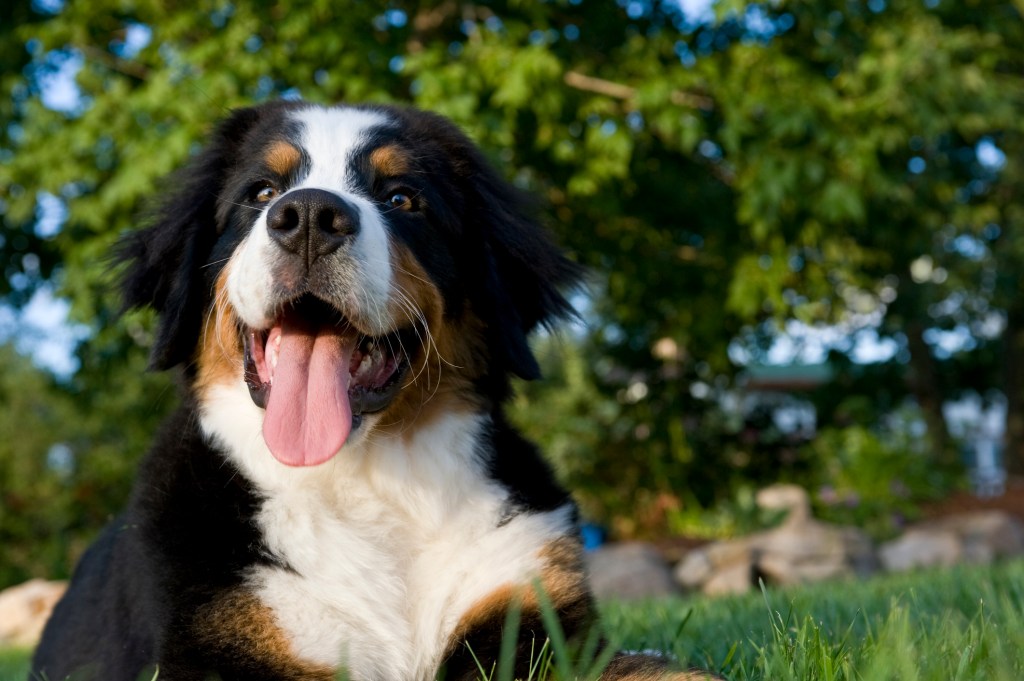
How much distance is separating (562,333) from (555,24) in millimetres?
5430

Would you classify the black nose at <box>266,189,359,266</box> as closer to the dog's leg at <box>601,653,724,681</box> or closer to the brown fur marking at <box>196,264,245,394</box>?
the brown fur marking at <box>196,264,245,394</box>

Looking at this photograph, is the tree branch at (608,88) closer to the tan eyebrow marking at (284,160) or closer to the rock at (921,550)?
the rock at (921,550)

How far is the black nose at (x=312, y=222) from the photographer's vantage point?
8.62 ft

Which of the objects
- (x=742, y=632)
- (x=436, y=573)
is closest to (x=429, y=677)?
(x=436, y=573)

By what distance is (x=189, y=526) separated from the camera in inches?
104

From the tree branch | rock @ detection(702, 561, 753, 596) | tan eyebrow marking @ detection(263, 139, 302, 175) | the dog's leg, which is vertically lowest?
rock @ detection(702, 561, 753, 596)

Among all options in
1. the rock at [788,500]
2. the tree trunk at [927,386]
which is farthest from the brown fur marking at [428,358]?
the tree trunk at [927,386]

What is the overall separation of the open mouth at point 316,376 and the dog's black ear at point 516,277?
1.14 feet

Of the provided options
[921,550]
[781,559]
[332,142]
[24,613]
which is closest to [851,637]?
[332,142]

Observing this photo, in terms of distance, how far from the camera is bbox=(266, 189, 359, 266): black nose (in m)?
2.63

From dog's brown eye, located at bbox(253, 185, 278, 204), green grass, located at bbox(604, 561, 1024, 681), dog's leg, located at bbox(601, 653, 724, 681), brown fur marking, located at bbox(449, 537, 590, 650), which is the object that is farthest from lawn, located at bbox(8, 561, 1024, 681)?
dog's brown eye, located at bbox(253, 185, 278, 204)

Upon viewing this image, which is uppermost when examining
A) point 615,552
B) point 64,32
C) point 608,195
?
point 64,32

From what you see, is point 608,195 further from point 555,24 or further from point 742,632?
point 742,632

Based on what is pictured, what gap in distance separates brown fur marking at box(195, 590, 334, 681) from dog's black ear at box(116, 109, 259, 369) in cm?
92
